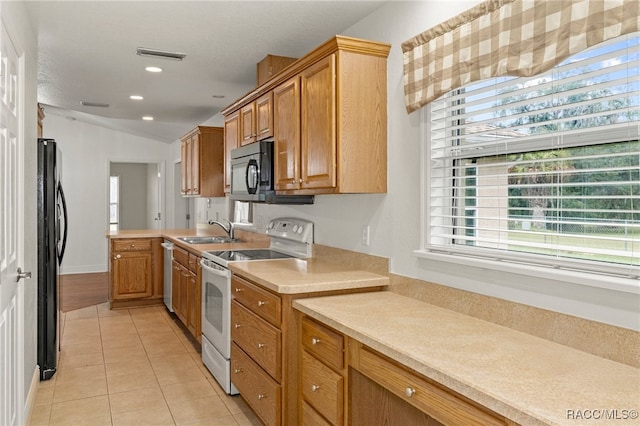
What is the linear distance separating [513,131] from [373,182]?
2.72 ft

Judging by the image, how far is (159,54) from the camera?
11.6 feet

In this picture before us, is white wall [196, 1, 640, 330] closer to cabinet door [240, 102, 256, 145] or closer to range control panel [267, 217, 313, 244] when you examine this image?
range control panel [267, 217, 313, 244]

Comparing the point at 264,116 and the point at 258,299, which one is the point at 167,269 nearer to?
the point at 264,116

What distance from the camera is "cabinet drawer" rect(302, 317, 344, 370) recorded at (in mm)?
1948

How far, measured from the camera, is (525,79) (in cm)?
184

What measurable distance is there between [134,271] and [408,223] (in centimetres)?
415

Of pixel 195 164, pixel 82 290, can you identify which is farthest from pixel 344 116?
pixel 82 290

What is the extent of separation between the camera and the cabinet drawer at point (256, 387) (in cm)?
242

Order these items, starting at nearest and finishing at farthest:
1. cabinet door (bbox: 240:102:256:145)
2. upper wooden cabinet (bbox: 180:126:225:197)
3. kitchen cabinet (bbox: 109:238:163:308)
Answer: cabinet door (bbox: 240:102:256:145), upper wooden cabinet (bbox: 180:126:225:197), kitchen cabinet (bbox: 109:238:163:308)

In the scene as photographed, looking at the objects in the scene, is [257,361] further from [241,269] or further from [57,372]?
[57,372]

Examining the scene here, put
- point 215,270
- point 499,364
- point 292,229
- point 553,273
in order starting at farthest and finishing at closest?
point 292,229 → point 215,270 → point 553,273 → point 499,364

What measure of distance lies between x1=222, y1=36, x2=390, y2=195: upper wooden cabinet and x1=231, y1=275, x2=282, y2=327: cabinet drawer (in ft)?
2.12

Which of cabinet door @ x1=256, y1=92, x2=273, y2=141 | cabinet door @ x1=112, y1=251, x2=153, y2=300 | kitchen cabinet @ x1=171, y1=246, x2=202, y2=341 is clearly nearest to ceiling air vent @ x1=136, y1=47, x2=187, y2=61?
cabinet door @ x1=256, y1=92, x2=273, y2=141

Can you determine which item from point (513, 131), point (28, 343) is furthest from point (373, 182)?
point (28, 343)
